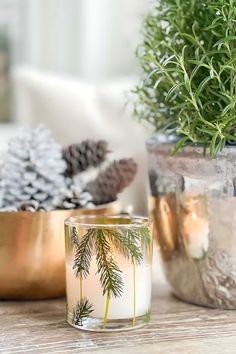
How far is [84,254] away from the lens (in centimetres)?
60

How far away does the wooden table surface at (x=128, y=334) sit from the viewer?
558 millimetres

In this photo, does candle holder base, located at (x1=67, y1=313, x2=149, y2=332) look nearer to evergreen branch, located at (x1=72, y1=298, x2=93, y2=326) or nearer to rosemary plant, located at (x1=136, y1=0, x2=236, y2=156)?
evergreen branch, located at (x1=72, y1=298, x2=93, y2=326)

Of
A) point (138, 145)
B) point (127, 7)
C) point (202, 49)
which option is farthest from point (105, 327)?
point (127, 7)

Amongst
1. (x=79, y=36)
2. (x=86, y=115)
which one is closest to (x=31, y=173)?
(x=86, y=115)

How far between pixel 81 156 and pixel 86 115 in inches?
27.0

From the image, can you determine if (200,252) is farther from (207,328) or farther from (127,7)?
(127,7)

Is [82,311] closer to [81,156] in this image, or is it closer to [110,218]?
[110,218]

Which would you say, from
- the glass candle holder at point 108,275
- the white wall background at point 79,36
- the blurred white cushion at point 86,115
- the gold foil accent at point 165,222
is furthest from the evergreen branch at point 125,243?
the white wall background at point 79,36

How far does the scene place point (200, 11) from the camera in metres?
0.65

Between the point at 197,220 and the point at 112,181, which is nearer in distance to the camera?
the point at 197,220

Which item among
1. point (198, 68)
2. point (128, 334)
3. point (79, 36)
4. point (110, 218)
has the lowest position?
point (128, 334)

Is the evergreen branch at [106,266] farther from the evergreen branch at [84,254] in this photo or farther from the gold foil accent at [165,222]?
the gold foil accent at [165,222]

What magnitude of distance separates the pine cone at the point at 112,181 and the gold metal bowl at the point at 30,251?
0.08 meters

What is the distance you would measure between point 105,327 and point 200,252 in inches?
5.0
